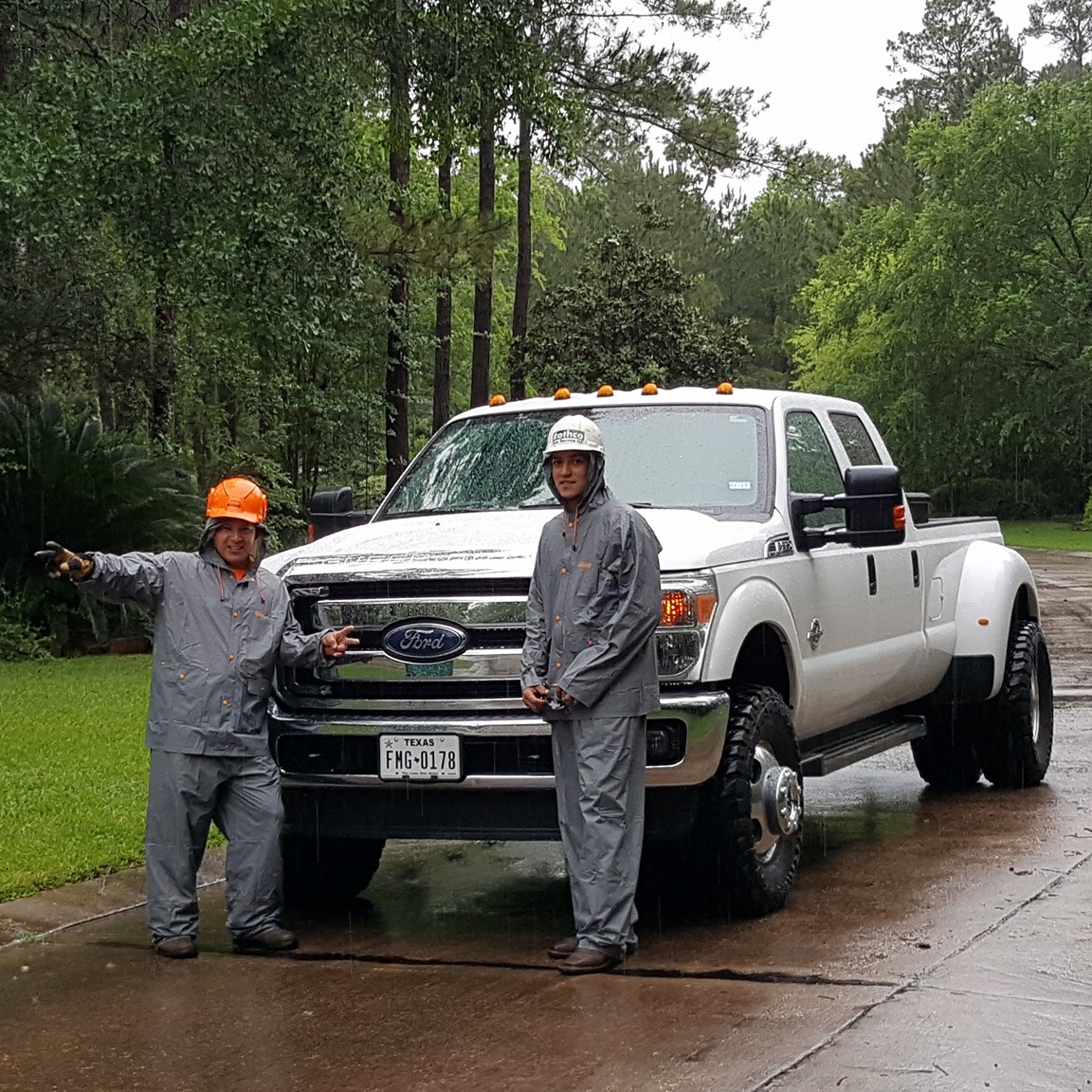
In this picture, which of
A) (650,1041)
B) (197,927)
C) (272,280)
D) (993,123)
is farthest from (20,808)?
(993,123)

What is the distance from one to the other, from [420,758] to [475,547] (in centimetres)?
86

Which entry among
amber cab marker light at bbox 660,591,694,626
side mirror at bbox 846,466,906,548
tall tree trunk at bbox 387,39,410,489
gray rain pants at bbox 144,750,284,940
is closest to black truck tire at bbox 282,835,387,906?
gray rain pants at bbox 144,750,284,940

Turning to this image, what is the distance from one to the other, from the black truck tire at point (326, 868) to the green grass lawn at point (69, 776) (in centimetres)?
93

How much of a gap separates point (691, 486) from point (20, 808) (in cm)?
373

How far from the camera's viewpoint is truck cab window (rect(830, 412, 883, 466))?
943 centimetres

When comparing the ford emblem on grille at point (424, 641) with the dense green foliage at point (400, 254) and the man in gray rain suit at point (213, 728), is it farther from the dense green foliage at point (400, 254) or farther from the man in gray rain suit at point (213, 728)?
the dense green foliage at point (400, 254)

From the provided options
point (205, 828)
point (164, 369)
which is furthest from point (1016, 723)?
point (164, 369)

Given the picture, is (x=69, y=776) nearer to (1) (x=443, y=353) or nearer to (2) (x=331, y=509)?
(2) (x=331, y=509)

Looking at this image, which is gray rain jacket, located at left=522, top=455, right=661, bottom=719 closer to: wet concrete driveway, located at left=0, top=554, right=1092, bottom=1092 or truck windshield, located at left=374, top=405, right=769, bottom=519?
wet concrete driveway, located at left=0, top=554, right=1092, bottom=1092

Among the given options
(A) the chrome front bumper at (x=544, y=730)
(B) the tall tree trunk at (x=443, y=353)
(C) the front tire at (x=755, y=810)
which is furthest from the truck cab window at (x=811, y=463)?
(B) the tall tree trunk at (x=443, y=353)

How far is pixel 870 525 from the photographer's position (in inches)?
311

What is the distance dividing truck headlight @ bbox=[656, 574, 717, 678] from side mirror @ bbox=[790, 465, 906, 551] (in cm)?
123

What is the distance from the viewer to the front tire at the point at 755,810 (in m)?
6.99

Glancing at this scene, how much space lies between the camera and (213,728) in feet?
22.6
